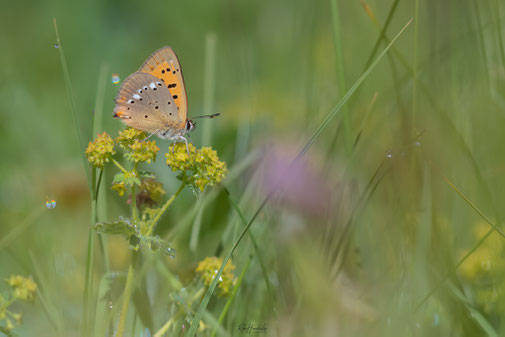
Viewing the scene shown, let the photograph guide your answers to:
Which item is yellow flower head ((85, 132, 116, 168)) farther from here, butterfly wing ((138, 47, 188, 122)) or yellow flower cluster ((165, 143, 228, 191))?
butterfly wing ((138, 47, 188, 122))

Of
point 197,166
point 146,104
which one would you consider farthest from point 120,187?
point 146,104

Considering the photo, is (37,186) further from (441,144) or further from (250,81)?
(441,144)

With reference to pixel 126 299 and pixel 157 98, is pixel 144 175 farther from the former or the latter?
pixel 157 98

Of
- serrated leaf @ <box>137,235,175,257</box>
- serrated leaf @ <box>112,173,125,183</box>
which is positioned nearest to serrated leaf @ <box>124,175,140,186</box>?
serrated leaf @ <box>112,173,125,183</box>

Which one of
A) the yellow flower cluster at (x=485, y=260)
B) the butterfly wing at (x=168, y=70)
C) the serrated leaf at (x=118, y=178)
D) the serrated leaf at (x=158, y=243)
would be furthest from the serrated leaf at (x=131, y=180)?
the yellow flower cluster at (x=485, y=260)

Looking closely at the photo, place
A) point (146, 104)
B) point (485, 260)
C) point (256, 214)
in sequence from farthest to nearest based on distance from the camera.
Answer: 1. point (146, 104)
2. point (485, 260)
3. point (256, 214)

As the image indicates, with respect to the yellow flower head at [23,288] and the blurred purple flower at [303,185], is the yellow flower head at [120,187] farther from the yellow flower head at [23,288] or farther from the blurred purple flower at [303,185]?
the blurred purple flower at [303,185]
